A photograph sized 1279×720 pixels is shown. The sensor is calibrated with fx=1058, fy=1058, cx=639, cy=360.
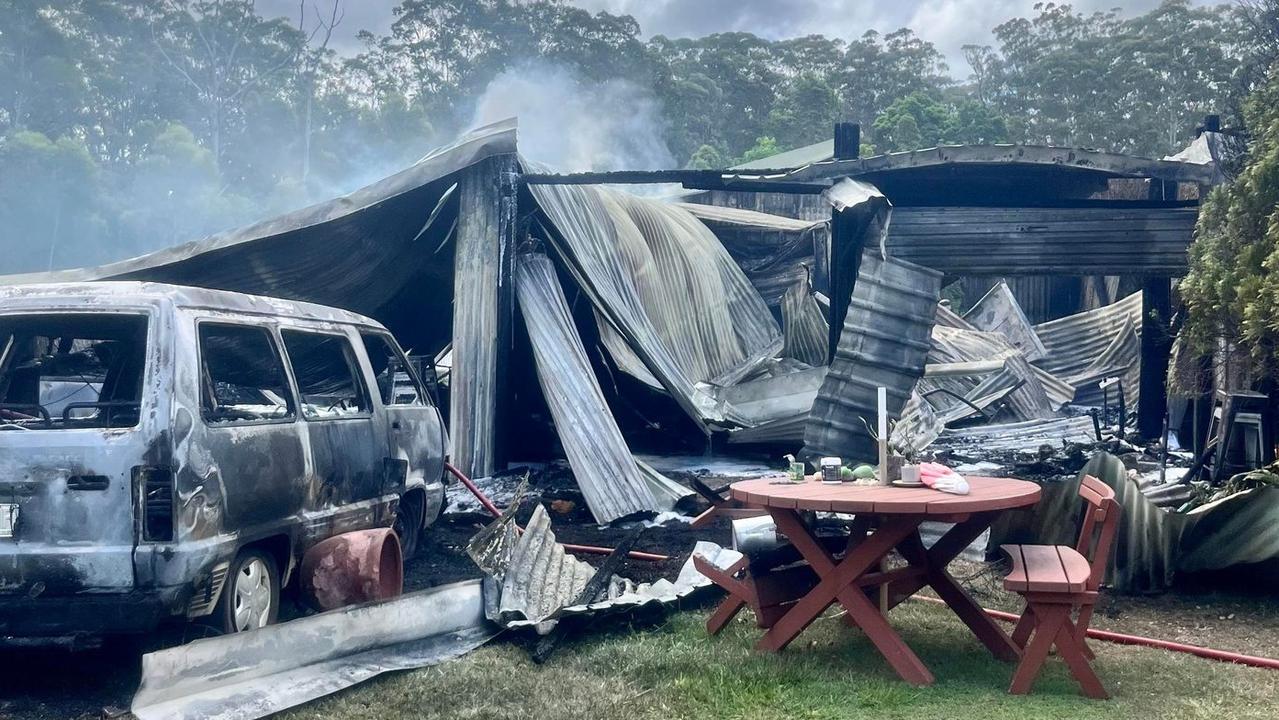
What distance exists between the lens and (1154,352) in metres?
12.5

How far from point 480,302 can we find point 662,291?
3959 millimetres

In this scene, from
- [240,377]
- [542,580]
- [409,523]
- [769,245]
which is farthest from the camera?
[769,245]

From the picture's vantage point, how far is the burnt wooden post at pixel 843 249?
10.4 metres

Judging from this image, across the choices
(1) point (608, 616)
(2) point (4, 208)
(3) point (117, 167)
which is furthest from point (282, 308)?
(3) point (117, 167)

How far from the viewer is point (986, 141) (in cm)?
3962

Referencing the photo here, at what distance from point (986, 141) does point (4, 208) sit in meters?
33.1

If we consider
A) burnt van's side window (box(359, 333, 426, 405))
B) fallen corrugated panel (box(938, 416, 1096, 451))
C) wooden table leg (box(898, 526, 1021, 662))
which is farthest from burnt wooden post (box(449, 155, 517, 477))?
fallen corrugated panel (box(938, 416, 1096, 451))

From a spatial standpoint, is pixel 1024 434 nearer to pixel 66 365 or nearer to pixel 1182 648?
pixel 1182 648

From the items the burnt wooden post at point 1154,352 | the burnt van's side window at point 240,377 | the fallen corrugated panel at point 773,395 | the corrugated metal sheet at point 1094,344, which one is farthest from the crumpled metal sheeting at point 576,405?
the corrugated metal sheet at point 1094,344

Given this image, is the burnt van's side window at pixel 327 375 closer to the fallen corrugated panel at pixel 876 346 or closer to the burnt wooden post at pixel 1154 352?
the fallen corrugated panel at pixel 876 346

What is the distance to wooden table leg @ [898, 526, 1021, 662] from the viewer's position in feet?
16.1

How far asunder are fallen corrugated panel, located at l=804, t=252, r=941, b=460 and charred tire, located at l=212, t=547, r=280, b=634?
6.20 meters

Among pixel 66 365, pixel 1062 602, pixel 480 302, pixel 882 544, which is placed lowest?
pixel 1062 602

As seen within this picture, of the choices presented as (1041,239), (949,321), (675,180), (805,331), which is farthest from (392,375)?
(949,321)
